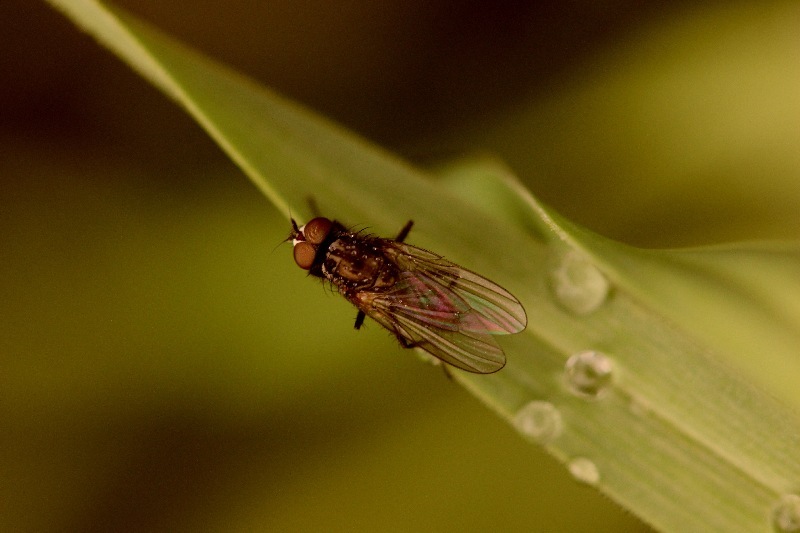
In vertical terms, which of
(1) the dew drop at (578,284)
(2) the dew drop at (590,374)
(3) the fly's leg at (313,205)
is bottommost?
(2) the dew drop at (590,374)

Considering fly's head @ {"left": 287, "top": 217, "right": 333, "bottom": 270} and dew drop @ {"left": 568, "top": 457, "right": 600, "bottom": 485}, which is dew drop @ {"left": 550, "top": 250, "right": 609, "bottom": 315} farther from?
fly's head @ {"left": 287, "top": 217, "right": 333, "bottom": 270}

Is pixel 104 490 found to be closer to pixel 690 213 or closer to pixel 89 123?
pixel 89 123

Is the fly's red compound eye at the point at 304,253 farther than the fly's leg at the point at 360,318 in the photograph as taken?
No

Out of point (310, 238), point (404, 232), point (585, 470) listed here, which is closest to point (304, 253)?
point (310, 238)

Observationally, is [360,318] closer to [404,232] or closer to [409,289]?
[409,289]

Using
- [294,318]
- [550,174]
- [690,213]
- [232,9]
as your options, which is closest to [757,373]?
[690,213]

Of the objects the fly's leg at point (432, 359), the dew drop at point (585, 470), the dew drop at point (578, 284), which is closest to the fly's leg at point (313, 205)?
the fly's leg at point (432, 359)

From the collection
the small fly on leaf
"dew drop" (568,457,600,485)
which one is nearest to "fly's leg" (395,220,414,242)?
the small fly on leaf

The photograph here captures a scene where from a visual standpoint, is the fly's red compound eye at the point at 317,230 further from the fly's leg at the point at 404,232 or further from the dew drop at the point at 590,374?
the dew drop at the point at 590,374
